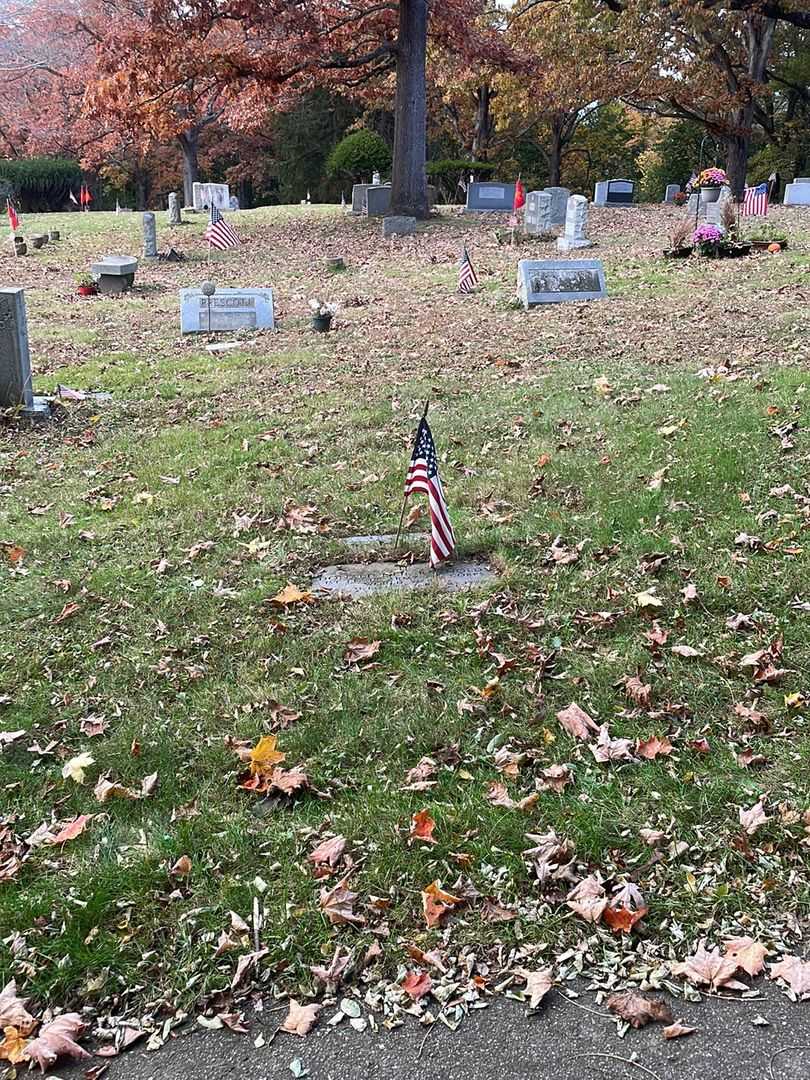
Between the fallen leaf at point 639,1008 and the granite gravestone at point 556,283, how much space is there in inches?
458

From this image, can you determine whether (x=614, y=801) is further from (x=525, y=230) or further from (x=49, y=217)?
(x=49, y=217)

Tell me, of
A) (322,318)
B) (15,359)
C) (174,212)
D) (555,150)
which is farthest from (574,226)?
(555,150)

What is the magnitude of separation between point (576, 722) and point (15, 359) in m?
7.46

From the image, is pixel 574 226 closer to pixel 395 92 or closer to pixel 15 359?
pixel 395 92

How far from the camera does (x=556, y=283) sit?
44.2 feet

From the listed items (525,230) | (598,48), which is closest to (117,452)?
(525,230)

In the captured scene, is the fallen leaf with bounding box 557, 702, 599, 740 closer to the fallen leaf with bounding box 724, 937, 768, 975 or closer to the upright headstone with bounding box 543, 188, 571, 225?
the fallen leaf with bounding box 724, 937, 768, 975

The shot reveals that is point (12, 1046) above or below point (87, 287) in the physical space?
below

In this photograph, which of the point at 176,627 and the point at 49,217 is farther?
the point at 49,217

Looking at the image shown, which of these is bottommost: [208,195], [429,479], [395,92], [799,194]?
[429,479]

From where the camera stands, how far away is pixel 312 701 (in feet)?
14.7

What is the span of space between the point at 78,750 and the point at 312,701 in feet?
3.59

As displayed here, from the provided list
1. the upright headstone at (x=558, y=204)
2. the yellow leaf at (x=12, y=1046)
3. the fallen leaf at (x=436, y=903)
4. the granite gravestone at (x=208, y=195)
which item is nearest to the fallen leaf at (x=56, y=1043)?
the yellow leaf at (x=12, y=1046)

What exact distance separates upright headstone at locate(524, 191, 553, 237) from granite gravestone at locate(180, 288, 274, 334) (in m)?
8.70
